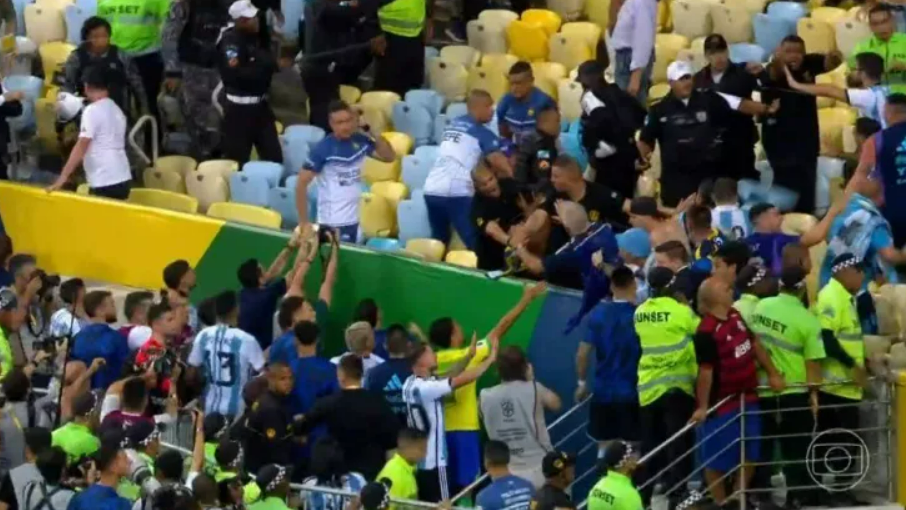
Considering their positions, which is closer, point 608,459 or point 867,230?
point 608,459

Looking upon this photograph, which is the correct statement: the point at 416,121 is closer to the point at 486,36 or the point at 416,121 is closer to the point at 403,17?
the point at 403,17

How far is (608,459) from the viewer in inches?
574

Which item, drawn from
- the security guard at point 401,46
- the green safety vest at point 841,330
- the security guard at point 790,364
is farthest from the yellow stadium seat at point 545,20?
the green safety vest at point 841,330

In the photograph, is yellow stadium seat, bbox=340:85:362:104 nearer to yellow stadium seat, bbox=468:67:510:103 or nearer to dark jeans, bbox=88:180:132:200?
yellow stadium seat, bbox=468:67:510:103

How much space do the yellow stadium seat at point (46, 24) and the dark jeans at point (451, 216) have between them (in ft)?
18.3

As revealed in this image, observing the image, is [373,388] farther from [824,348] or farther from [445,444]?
[824,348]

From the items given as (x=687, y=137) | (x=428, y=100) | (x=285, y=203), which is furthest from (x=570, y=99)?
(x=687, y=137)

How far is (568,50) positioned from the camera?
21.6m

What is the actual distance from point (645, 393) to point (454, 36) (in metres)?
7.31

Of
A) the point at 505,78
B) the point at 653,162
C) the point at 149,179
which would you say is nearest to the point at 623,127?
the point at 653,162

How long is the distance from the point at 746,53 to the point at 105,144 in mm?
4710

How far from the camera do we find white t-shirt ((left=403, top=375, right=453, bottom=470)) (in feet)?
53.0

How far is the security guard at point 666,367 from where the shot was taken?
1551cm

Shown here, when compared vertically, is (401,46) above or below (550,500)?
below
